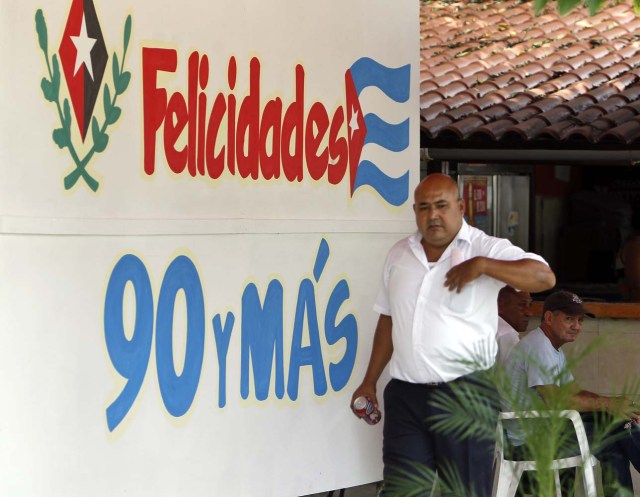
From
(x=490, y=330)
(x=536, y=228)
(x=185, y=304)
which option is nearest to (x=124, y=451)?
(x=185, y=304)

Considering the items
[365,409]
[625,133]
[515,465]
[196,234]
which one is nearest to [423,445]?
[515,465]

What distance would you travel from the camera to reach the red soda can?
5.36m

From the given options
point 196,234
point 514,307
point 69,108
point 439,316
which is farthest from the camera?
point 514,307

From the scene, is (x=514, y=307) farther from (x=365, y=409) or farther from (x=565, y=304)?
(x=365, y=409)

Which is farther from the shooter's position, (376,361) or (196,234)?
(376,361)

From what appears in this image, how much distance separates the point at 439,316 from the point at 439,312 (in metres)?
0.02

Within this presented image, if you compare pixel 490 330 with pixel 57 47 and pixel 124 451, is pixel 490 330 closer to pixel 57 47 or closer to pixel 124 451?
pixel 124 451

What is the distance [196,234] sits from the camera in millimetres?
5129

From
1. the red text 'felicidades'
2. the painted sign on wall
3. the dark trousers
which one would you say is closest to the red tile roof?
the painted sign on wall

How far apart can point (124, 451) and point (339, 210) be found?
5.50 ft

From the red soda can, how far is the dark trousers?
301 mm

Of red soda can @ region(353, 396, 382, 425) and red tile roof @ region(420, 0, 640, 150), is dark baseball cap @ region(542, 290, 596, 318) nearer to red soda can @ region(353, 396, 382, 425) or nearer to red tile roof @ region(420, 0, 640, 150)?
red soda can @ region(353, 396, 382, 425)

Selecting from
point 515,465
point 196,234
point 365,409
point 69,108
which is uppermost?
point 69,108

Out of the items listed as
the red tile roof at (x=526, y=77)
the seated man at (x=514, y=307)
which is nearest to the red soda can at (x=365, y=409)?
the seated man at (x=514, y=307)
